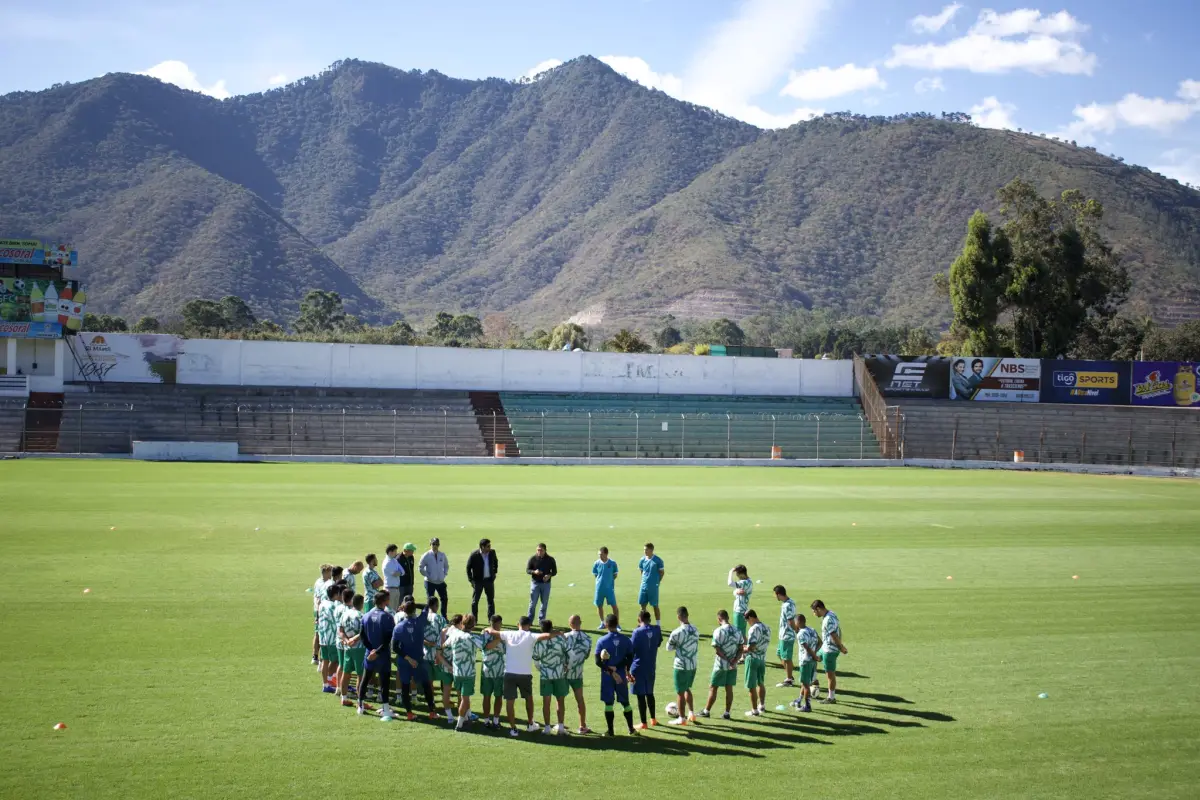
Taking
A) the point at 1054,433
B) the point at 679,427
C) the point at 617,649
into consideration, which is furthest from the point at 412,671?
the point at 1054,433

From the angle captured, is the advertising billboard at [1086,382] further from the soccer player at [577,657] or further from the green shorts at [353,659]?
the green shorts at [353,659]

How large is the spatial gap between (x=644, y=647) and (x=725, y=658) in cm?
118

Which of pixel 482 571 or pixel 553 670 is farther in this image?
pixel 482 571

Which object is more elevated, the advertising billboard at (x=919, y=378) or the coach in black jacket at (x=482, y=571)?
the advertising billboard at (x=919, y=378)

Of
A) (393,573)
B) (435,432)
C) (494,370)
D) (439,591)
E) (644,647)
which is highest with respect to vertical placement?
(494,370)

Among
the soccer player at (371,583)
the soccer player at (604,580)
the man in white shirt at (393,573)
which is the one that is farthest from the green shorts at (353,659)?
the soccer player at (604,580)

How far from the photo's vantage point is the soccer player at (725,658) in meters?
12.9

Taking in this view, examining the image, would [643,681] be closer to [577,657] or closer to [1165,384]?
[577,657]

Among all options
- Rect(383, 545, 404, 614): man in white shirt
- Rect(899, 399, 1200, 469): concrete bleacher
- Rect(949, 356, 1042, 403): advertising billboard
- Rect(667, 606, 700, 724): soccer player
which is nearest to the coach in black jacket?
Rect(383, 545, 404, 614): man in white shirt

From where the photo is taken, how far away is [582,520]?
29562 millimetres

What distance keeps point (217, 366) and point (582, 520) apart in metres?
35.2

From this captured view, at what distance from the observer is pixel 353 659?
1299cm

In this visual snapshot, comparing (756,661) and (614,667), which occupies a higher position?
(614,667)

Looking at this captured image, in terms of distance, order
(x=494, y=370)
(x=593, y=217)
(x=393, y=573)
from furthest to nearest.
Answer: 1. (x=593, y=217)
2. (x=494, y=370)
3. (x=393, y=573)
